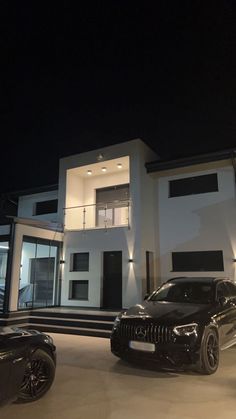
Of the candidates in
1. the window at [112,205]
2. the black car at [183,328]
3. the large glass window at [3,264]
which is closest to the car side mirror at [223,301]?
the black car at [183,328]

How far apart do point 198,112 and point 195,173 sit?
2282 mm

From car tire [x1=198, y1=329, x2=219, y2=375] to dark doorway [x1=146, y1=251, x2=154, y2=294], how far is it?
6.09 metres

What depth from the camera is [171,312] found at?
212 inches

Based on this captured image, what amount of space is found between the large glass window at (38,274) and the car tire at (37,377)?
7.00 m

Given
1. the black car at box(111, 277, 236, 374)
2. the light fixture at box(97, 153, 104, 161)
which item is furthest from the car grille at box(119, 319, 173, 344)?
the light fixture at box(97, 153, 104, 161)

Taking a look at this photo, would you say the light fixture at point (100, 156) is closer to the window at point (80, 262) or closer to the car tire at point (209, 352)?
the window at point (80, 262)

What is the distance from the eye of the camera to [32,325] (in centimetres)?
959

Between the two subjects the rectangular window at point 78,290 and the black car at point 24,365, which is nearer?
the black car at point 24,365

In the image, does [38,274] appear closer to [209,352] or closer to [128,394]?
[209,352]

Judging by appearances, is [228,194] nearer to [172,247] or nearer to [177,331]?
Answer: [172,247]

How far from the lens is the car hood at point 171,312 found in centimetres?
511

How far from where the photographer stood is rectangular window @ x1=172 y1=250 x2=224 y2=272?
10969 mm

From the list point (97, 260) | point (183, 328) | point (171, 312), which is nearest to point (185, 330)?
point (183, 328)

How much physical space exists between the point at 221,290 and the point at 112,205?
7815 millimetres
